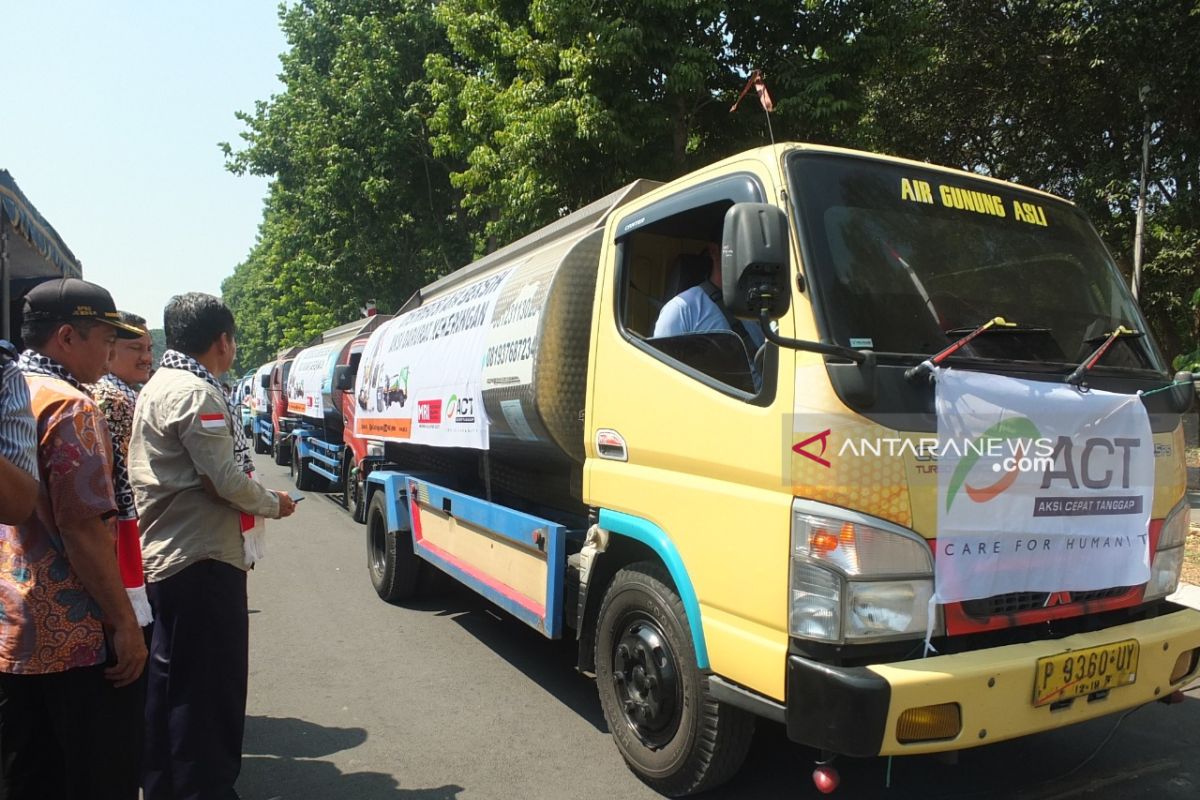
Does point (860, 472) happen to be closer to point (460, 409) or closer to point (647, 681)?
point (647, 681)

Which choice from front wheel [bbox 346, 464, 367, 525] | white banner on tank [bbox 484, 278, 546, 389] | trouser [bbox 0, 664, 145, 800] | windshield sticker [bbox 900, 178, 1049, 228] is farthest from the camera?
front wheel [bbox 346, 464, 367, 525]

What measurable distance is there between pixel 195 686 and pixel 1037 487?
294 cm

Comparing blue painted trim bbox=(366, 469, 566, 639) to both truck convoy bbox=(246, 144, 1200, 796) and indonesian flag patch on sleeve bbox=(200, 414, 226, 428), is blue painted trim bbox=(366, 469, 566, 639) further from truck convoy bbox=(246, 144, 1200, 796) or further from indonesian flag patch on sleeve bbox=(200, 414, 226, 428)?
indonesian flag patch on sleeve bbox=(200, 414, 226, 428)

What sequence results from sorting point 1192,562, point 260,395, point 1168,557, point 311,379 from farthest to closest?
point 260,395 → point 311,379 → point 1192,562 → point 1168,557

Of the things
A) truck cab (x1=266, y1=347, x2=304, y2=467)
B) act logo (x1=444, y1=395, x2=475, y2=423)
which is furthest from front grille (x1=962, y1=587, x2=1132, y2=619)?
truck cab (x1=266, y1=347, x2=304, y2=467)

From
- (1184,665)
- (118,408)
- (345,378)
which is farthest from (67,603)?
(345,378)

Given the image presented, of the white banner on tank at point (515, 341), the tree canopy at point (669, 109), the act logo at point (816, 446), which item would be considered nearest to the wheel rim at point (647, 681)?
the act logo at point (816, 446)

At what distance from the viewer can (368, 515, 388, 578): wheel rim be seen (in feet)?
22.7

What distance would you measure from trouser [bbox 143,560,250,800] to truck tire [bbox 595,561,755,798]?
1468 millimetres

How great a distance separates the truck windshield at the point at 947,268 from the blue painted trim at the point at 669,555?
3.40 ft

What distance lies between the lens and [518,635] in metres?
5.73

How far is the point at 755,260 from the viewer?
103 inches

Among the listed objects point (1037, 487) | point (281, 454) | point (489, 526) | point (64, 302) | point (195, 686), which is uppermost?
point (64, 302)

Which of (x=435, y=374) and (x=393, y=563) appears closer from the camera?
(x=435, y=374)
